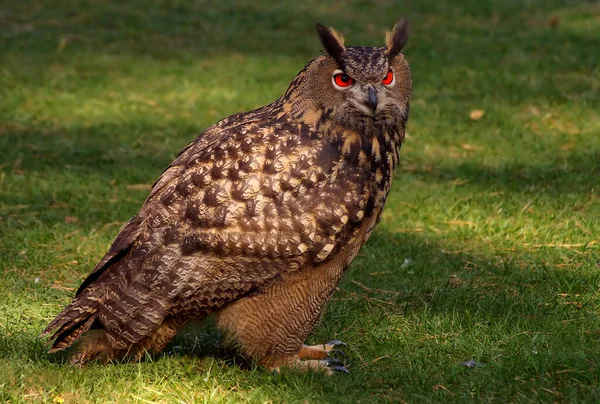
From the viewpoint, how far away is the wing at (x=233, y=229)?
4129 millimetres

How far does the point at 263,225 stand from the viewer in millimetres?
4121

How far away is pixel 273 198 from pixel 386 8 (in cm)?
933

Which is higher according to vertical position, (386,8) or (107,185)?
(386,8)

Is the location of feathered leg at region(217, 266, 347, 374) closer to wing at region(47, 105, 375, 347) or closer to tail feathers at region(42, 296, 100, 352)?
wing at region(47, 105, 375, 347)

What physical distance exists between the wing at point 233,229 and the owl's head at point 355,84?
0.16 metres

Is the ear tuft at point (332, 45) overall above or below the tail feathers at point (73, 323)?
above

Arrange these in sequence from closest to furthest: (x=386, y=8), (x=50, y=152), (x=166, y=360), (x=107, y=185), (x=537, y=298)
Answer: (x=166, y=360) < (x=537, y=298) < (x=107, y=185) < (x=50, y=152) < (x=386, y=8)

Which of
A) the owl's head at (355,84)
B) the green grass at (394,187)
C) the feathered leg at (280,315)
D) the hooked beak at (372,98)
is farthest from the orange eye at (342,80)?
the green grass at (394,187)

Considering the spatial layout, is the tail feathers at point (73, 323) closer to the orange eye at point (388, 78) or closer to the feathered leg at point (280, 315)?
the feathered leg at point (280, 315)

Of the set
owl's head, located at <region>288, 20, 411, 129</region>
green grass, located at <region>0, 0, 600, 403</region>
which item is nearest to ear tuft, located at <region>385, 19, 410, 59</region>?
owl's head, located at <region>288, 20, 411, 129</region>

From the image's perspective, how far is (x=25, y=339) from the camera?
466 centimetres

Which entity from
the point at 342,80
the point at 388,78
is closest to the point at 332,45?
the point at 342,80

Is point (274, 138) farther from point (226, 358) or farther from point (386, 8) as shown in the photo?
point (386, 8)

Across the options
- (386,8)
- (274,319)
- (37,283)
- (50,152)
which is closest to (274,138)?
(274,319)
